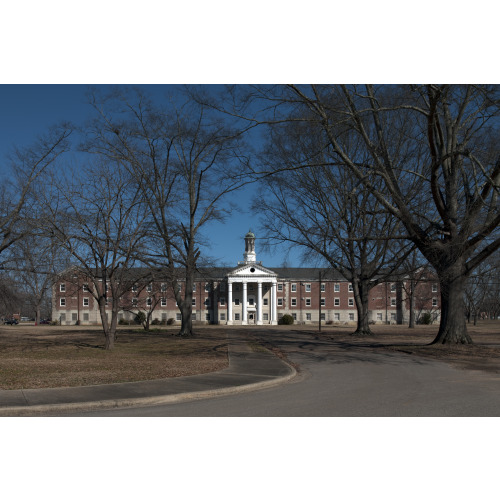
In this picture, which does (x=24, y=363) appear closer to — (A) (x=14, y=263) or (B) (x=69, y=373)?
(B) (x=69, y=373)

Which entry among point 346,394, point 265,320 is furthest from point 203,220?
point 265,320

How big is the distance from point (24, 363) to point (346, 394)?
36.4 ft

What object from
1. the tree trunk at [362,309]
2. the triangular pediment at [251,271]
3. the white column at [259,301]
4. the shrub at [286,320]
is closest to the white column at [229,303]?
the triangular pediment at [251,271]

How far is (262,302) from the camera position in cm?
8700

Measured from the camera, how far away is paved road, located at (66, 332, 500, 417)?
8.29 m

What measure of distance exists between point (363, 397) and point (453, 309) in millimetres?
14272

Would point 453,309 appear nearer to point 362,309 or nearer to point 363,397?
point 363,397

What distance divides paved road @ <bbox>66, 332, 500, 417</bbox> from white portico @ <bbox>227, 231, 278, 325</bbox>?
68499 millimetres

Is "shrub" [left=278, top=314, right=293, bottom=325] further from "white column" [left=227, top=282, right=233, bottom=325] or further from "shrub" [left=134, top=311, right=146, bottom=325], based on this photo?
"shrub" [left=134, top=311, right=146, bottom=325]

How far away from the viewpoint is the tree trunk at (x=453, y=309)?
864 inches

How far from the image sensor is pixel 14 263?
2589cm

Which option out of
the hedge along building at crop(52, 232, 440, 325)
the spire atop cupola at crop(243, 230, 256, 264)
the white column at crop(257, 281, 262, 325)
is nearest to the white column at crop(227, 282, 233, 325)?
the hedge along building at crop(52, 232, 440, 325)

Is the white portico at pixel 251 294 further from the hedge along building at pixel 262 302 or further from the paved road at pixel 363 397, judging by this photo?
the paved road at pixel 363 397

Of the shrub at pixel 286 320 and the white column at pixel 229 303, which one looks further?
the white column at pixel 229 303
